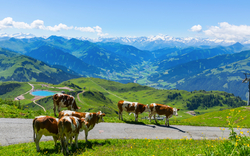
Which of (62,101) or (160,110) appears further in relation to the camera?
(160,110)

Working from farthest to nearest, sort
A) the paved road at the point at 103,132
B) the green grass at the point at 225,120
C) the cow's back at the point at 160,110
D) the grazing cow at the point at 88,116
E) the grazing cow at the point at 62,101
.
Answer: the green grass at the point at 225,120 < the cow's back at the point at 160,110 < the grazing cow at the point at 62,101 < the grazing cow at the point at 88,116 < the paved road at the point at 103,132

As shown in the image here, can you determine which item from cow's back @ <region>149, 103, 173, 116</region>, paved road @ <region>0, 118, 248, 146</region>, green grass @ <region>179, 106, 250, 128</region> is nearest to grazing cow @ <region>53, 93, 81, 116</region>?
paved road @ <region>0, 118, 248, 146</region>

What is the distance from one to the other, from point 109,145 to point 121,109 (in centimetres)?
1351

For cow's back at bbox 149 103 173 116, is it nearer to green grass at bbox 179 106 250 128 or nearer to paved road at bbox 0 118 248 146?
paved road at bbox 0 118 248 146

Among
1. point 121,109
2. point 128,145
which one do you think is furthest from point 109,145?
point 121,109

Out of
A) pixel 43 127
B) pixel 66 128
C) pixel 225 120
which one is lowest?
pixel 225 120

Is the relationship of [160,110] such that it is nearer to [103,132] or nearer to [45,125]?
[103,132]

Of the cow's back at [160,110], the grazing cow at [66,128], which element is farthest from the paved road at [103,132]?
the grazing cow at [66,128]

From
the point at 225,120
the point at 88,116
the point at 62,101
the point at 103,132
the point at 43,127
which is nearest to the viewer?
the point at 43,127

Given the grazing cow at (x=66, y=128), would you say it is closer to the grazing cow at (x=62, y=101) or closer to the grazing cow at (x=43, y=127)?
the grazing cow at (x=43, y=127)

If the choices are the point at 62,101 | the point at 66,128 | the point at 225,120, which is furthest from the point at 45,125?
the point at 225,120

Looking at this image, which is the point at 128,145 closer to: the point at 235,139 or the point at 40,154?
the point at 40,154

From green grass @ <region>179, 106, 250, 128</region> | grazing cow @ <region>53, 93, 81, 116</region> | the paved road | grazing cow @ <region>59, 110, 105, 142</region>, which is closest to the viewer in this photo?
the paved road

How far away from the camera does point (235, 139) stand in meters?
8.38
